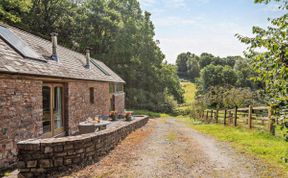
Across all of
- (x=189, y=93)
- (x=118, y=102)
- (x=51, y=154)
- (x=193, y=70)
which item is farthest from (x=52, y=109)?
(x=193, y=70)

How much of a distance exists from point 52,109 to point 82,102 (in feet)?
9.22

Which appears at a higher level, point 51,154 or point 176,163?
point 51,154

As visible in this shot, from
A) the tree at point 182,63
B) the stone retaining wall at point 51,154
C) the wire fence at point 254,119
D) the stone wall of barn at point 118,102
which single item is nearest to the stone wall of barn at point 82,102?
the stone wall of barn at point 118,102

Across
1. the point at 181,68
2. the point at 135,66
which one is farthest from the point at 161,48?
the point at 181,68

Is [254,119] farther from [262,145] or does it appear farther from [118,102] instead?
[118,102]

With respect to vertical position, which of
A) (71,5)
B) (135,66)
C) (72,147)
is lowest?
(72,147)

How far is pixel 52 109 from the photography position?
922 cm

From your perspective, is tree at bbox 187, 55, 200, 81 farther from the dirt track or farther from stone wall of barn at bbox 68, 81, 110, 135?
the dirt track

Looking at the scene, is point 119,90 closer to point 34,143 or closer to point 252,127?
point 252,127

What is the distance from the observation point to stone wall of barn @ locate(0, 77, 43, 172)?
6169 millimetres

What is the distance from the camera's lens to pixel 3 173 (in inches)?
229

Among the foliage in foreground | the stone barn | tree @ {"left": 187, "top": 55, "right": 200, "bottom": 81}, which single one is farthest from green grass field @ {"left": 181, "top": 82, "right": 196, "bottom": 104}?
the stone barn

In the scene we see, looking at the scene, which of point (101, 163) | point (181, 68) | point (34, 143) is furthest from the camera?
point (181, 68)

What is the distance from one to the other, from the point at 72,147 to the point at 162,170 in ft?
8.77
